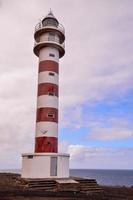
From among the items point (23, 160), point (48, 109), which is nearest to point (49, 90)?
point (48, 109)

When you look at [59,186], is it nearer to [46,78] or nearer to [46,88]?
[46,88]

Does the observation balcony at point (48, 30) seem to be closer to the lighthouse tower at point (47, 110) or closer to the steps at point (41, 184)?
the lighthouse tower at point (47, 110)

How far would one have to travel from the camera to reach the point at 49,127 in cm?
2581

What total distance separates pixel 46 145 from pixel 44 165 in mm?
1655

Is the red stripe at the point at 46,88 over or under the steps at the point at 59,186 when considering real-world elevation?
over

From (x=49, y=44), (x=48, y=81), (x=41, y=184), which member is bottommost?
(x=41, y=184)

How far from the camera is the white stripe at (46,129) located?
→ 84.4 ft

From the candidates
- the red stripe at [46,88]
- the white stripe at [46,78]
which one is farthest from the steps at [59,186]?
the white stripe at [46,78]

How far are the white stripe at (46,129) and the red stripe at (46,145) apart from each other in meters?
0.33

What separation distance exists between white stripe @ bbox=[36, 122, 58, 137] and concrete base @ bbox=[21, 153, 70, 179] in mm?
1748

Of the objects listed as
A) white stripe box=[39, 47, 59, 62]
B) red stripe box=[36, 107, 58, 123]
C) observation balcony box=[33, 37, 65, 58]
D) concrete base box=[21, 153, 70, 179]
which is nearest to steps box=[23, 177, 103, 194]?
concrete base box=[21, 153, 70, 179]

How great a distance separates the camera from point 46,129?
2575cm

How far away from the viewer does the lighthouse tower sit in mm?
24953

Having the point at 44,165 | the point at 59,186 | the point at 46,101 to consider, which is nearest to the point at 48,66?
the point at 46,101
